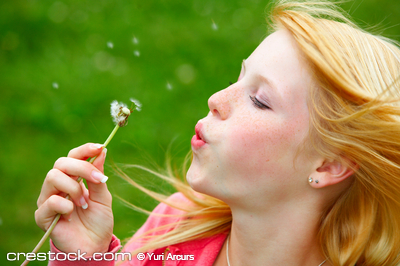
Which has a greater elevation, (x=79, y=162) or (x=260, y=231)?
(x=79, y=162)

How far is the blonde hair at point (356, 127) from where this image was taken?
1.62 metres

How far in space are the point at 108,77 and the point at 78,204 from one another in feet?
8.43

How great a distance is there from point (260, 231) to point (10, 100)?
116 inches

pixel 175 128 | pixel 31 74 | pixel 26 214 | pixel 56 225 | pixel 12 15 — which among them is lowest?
pixel 26 214

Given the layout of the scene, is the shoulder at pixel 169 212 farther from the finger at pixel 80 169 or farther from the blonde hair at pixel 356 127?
the blonde hair at pixel 356 127

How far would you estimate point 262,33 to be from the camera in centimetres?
469

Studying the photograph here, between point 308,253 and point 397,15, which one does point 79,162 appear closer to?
point 308,253

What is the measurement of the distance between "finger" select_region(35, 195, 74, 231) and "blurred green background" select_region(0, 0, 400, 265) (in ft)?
4.91

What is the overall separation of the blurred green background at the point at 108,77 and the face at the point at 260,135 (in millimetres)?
1595

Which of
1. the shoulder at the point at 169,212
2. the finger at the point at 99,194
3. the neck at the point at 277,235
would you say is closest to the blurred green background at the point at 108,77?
the shoulder at the point at 169,212

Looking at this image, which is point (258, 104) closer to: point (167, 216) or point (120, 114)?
point (120, 114)

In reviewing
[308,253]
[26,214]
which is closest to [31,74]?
[26,214]

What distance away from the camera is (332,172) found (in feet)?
5.58

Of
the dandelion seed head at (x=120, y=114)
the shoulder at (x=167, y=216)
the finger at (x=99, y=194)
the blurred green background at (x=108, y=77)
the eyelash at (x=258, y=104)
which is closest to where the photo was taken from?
the dandelion seed head at (x=120, y=114)
